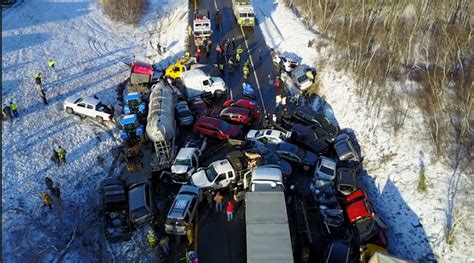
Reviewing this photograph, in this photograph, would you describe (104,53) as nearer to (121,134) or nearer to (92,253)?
(121,134)

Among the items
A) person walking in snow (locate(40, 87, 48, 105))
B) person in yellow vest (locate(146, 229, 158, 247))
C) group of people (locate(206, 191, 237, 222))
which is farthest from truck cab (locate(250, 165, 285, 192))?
person walking in snow (locate(40, 87, 48, 105))

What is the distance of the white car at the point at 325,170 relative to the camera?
24.1m

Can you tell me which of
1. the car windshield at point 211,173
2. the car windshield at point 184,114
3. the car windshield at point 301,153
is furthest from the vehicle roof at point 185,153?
the car windshield at point 301,153

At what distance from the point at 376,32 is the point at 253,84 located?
35.4 feet

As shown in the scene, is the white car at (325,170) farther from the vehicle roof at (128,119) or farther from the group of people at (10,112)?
the group of people at (10,112)

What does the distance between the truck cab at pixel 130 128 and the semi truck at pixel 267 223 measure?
9.10 metres

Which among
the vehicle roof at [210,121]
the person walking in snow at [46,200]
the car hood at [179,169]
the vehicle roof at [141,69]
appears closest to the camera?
the person walking in snow at [46,200]

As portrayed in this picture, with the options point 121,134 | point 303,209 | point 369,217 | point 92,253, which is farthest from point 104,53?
point 369,217

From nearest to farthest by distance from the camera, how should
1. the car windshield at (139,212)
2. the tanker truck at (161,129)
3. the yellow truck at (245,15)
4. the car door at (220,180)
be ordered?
1. the car windshield at (139,212)
2. the car door at (220,180)
3. the tanker truck at (161,129)
4. the yellow truck at (245,15)

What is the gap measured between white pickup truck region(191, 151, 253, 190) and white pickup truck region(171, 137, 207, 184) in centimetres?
53

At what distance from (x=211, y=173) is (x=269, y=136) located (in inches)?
193

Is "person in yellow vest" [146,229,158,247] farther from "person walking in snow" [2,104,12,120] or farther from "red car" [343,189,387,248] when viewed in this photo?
"person walking in snow" [2,104,12,120]

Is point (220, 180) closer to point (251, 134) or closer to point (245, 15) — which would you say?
point (251, 134)

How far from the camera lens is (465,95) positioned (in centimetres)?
2666
